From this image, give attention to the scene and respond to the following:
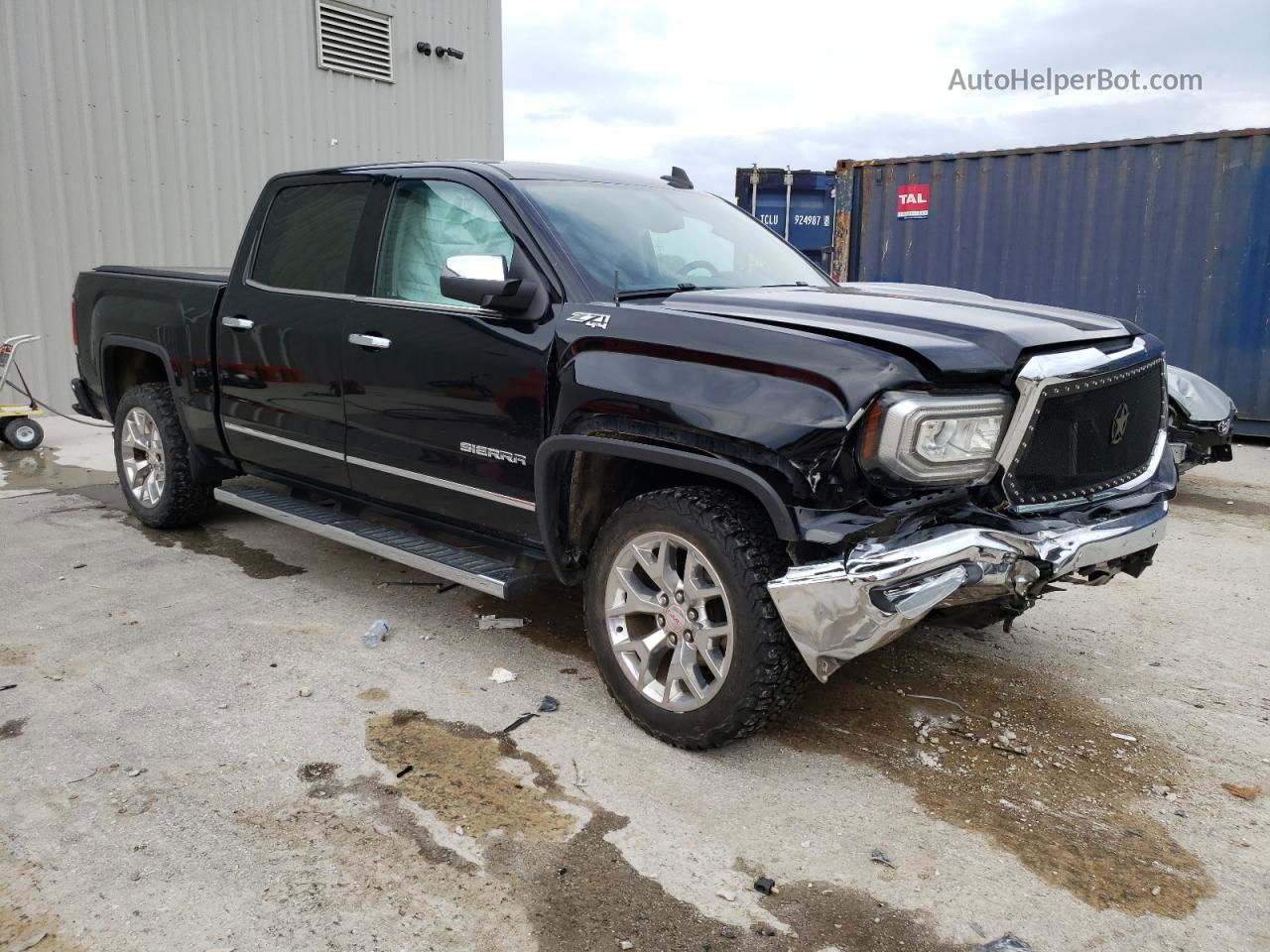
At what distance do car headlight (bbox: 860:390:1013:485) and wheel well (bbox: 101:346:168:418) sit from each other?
4.54 meters

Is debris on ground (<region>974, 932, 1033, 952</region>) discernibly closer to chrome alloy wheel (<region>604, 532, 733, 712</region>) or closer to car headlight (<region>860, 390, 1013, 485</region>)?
chrome alloy wheel (<region>604, 532, 733, 712</region>)

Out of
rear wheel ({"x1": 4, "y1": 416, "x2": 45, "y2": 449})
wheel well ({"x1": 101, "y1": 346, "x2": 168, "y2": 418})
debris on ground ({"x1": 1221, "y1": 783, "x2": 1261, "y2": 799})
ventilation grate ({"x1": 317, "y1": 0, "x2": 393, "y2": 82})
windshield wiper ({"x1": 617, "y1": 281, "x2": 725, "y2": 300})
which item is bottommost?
debris on ground ({"x1": 1221, "y1": 783, "x2": 1261, "y2": 799})

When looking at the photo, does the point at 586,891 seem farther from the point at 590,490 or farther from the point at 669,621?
the point at 590,490

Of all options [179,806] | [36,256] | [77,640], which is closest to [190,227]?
[36,256]

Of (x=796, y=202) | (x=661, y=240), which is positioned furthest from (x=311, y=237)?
(x=796, y=202)

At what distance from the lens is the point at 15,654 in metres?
3.92

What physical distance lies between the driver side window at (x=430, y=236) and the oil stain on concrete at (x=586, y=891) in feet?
5.56

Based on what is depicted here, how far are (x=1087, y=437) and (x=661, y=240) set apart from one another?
5.68 feet

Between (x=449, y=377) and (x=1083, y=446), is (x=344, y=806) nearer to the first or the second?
(x=449, y=377)

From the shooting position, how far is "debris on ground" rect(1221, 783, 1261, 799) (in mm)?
3004

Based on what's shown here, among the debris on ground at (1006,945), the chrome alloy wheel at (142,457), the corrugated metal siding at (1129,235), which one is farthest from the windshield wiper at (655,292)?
the corrugated metal siding at (1129,235)

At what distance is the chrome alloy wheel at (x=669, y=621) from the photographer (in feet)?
10.0

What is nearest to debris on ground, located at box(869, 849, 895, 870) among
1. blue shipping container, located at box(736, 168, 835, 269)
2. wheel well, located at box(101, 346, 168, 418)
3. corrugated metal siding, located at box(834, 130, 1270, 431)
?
wheel well, located at box(101, 346, 168, 418)

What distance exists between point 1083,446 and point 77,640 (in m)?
3.89
